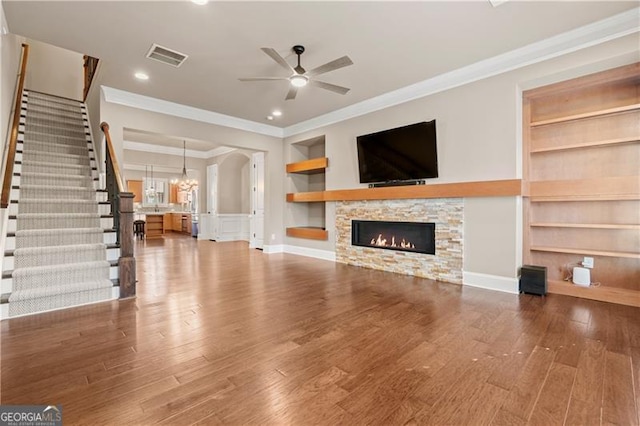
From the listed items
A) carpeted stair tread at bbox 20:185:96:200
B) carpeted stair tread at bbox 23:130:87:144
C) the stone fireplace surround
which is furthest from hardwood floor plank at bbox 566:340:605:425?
carpeted stair tread at bbox 23:130:87:144

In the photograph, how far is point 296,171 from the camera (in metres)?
6.85

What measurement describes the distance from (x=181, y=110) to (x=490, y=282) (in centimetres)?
584

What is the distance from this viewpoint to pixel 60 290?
10.2ft

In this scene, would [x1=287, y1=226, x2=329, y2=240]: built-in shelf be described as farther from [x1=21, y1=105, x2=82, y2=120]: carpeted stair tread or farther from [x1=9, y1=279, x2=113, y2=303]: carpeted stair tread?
[x1=21, y1=105, x2=82, y2=120]: carpeted stair tread

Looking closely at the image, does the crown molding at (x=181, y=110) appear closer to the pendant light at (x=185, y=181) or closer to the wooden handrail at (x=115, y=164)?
the wooden handrail at (x=115, y=164)

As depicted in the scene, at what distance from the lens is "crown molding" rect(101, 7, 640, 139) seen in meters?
3.02

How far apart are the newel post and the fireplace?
357 centimetres

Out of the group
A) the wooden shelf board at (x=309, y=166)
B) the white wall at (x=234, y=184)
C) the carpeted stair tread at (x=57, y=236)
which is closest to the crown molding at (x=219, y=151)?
the white wall at (x=234, y=184)

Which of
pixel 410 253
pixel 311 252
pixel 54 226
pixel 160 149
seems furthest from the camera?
pixel 160 149

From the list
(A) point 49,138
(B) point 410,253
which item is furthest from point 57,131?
(B) point 410,253

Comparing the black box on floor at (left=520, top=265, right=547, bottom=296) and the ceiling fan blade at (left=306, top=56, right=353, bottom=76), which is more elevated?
the ceiling fan blade at (left=306, top=56, right=353, bottom=76)

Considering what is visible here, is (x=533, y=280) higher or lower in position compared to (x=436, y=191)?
lower

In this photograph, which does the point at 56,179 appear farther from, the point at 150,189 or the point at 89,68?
the point at 150,189

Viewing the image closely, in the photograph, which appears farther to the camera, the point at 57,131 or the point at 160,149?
the point at 160,149
